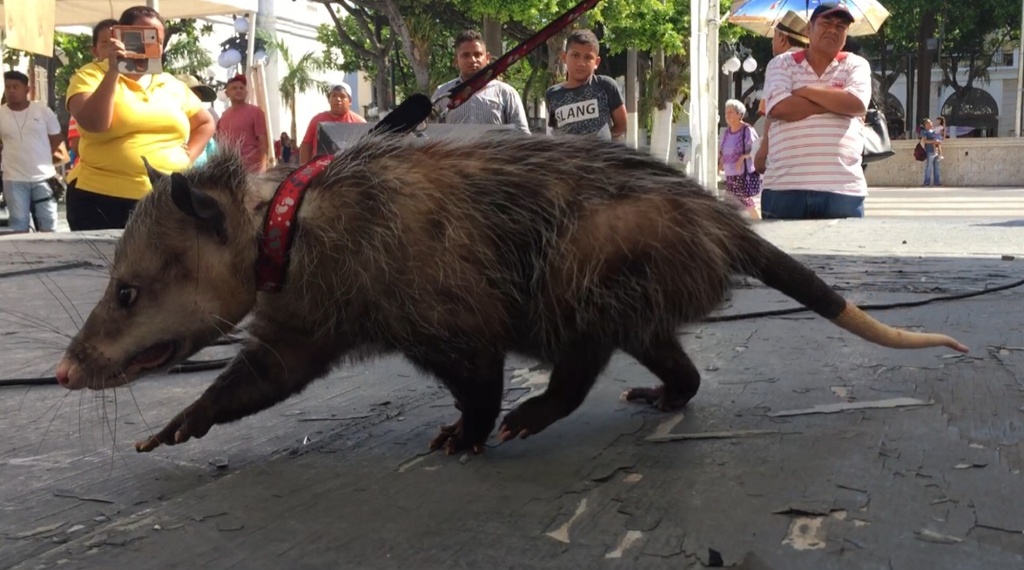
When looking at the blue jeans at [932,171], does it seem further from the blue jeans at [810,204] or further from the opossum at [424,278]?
the opossum at [424,278]

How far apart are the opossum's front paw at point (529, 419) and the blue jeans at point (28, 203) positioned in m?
7.02

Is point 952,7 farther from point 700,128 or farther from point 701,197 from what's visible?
point 701,197

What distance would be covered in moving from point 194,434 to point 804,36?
19.6 feet

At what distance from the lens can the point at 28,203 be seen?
8.20 meters

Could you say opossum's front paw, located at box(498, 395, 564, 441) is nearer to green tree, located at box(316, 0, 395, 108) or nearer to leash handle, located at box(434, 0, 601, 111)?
leash handle, located at box(434, 0, 601, 111)

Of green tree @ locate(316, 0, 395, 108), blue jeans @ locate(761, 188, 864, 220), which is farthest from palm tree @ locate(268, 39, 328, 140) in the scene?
blue jeans @ locate(761, 188, 864, 220)

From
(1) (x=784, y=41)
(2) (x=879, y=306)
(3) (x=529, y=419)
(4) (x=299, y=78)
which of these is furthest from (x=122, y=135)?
(4) (x=299, y=78)

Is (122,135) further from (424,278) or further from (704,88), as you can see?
(704,88)

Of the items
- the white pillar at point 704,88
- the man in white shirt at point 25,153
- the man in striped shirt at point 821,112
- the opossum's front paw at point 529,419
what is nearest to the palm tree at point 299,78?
the white pillar at point 704,88

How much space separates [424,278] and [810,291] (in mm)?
1001

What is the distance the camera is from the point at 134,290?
2227 mm

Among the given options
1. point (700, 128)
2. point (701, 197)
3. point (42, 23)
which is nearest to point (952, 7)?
point (700, 128)

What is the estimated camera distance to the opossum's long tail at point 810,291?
247 cm

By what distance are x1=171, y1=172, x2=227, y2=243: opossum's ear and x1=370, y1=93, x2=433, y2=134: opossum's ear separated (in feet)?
2.26
